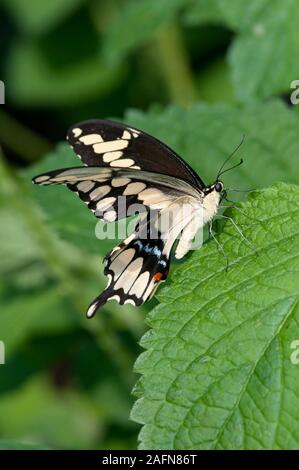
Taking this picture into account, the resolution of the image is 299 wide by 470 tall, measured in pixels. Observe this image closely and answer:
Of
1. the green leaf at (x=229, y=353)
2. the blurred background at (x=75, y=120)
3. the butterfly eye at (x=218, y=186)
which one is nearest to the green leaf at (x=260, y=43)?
the blurred background at (x=75, y=120)

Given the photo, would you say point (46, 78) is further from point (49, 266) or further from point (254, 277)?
point (254, 277)

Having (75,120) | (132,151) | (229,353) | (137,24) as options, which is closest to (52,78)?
(75,120)

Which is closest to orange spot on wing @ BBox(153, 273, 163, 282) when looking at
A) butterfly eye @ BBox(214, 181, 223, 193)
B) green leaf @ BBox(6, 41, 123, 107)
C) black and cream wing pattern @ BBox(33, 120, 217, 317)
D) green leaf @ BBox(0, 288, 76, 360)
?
black and cream wing pattern @ BBox(33, 120, 217, 317)

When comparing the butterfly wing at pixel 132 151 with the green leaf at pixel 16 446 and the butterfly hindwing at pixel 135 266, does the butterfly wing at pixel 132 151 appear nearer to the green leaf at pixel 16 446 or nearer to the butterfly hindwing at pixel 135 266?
the butterfly hindwing at pixel 135 266

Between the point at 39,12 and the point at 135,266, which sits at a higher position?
the point at 39,12

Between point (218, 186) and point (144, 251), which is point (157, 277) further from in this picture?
point (218, 186)

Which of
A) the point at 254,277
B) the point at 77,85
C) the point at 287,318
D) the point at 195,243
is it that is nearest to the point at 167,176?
the point at 195,243

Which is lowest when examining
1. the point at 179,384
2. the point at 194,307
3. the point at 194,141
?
the point at 179,384

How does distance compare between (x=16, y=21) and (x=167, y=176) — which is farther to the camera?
(x=16, y=21)
